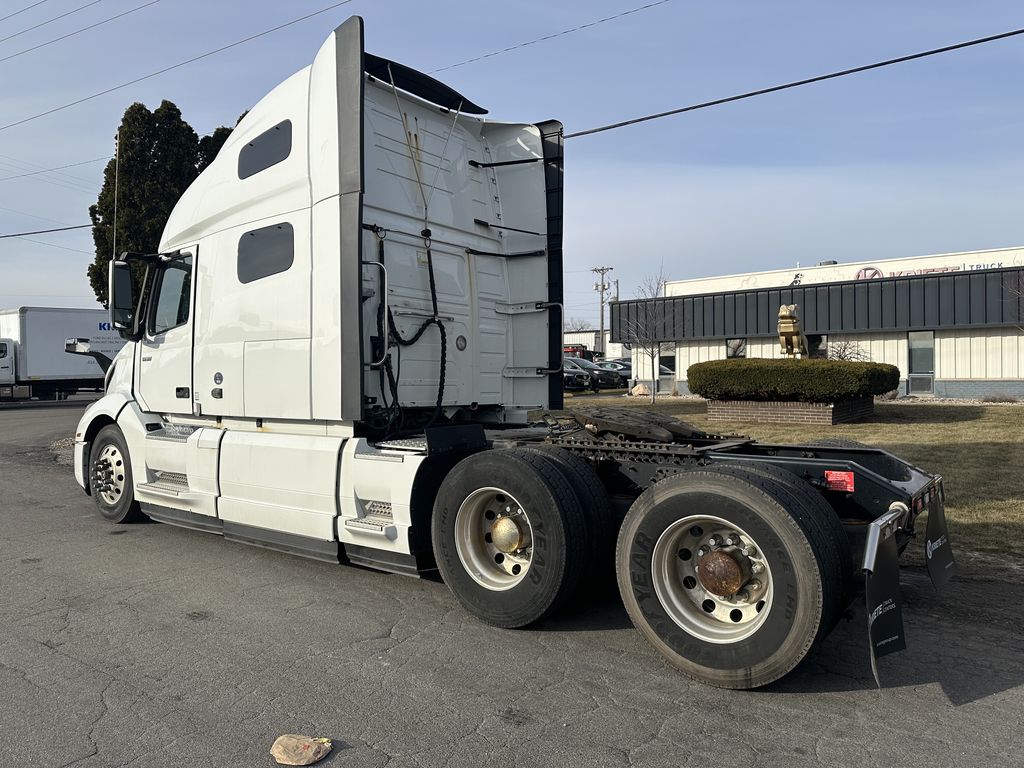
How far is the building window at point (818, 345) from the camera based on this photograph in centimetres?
2689

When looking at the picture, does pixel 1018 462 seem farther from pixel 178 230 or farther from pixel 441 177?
pixel 178 230

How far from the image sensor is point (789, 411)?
16.4m

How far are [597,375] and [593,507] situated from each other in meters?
29.6

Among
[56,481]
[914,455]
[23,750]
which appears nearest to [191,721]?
[23,750]

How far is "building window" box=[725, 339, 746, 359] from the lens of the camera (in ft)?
92.2

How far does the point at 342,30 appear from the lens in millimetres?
5605

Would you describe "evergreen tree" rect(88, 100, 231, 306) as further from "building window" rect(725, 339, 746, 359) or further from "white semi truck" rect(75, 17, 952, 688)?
"building window" rect(725, 339, 746, 359)

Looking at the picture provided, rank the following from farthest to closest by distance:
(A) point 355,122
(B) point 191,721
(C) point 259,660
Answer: (A) point 355,122, (C) point 259,660, (B) point 191,721

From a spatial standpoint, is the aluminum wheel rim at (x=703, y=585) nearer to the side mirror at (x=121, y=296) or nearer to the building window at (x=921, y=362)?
the side mirror at (x=121, y=296)

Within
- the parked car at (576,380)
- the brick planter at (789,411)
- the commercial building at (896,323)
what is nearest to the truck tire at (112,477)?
the brick planter at (789,411)

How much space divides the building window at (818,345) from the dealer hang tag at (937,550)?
77.3 feet

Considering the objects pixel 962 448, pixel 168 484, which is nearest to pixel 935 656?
pixel 168 484

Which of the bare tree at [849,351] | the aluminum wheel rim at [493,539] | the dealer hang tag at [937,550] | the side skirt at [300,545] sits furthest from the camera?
the bare tree at [849,351]

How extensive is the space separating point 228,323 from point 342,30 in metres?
2.61
